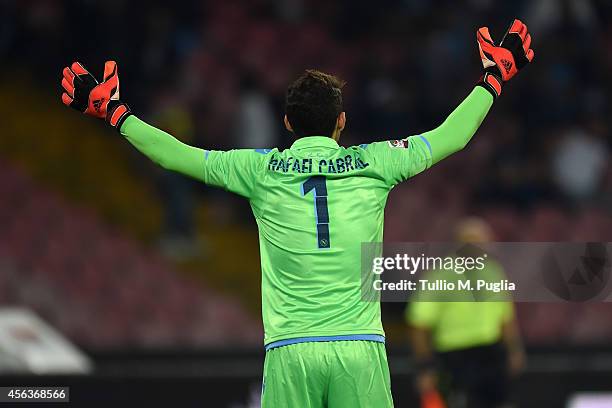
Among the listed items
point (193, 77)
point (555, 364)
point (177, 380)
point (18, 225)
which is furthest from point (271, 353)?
point (193, 77)

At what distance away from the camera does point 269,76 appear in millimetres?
15266

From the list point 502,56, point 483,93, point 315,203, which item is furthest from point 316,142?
point 502,56

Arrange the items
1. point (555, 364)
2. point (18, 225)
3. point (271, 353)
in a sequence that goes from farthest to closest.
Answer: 1. point (18, 225)
2. point (555, 364)
3. point (271, 353)

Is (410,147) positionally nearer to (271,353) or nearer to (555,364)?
(271,353)

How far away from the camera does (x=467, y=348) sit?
384 inches

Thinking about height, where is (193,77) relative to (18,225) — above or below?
above

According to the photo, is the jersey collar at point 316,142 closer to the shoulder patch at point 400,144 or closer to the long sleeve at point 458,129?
the shoulder patch at point 400,144

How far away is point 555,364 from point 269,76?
511 cm

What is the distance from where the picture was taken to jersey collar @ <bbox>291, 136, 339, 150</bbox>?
179 inches

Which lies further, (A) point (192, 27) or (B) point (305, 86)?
(A) point (192, 27)

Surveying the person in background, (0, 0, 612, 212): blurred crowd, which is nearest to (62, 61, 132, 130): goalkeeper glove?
the person in background

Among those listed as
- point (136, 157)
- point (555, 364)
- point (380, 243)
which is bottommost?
point (380, 243)

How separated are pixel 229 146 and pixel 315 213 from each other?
972 cm

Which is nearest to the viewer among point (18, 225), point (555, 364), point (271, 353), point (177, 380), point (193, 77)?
point (271, 353)
